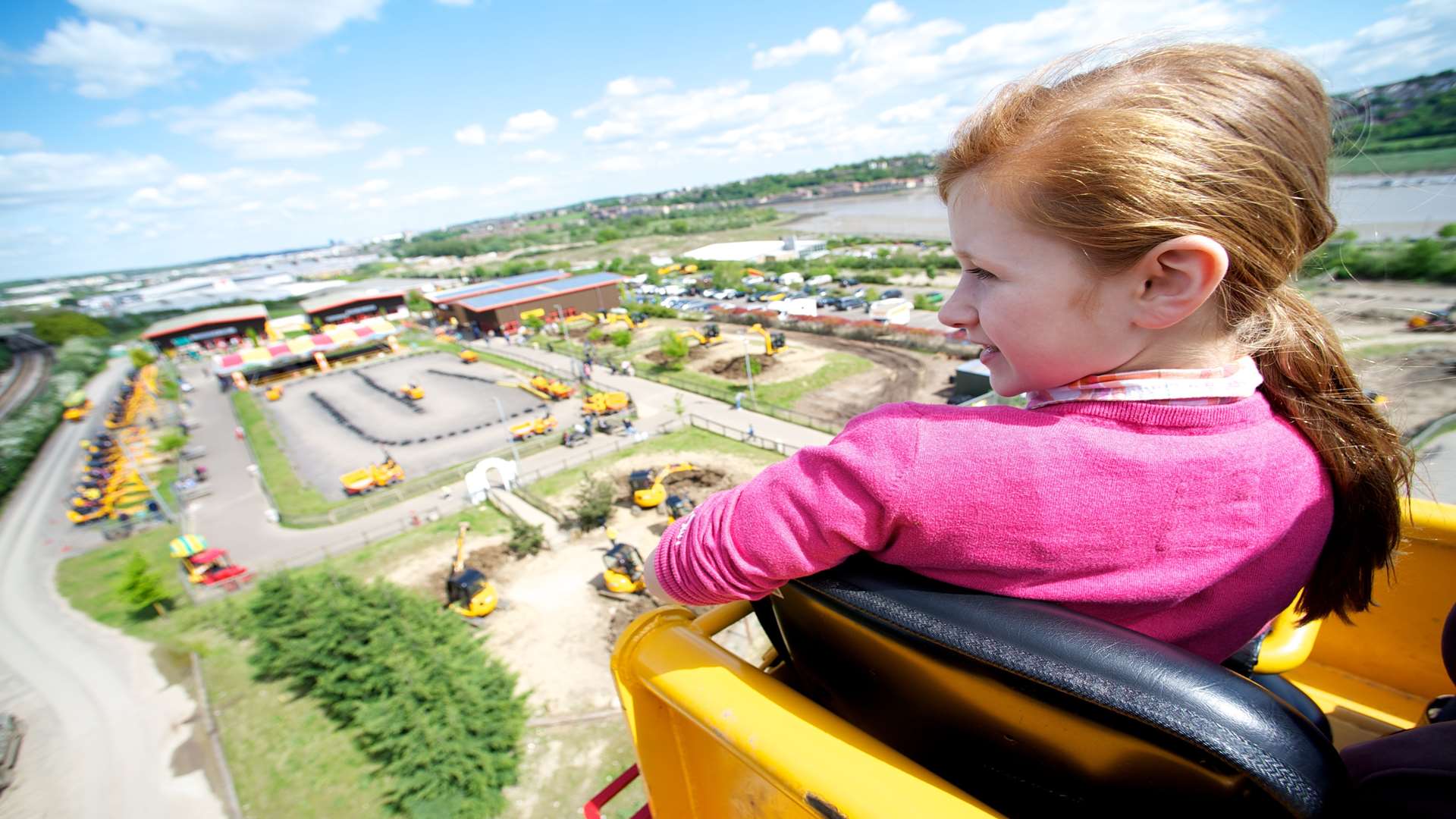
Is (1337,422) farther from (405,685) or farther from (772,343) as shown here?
(772,343)

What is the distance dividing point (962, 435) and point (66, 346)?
67.9 m

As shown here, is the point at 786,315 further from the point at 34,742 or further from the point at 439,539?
the point at 34,742

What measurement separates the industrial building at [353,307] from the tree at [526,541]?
3985 cm

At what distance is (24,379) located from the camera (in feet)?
129

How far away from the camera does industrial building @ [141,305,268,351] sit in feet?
137

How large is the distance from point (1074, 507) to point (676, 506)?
41.4ft

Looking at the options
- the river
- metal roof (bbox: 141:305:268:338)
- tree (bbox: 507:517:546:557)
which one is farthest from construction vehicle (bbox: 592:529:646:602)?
metal roof (bbox: 141:305:268:338)

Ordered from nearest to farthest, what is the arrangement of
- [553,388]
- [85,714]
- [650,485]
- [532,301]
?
[85,714] → [650,485] → [553,388] → [532,301]

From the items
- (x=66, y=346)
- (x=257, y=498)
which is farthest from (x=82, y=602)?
(x=66, y=346)

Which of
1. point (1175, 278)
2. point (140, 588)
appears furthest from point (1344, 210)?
point (140, 588)

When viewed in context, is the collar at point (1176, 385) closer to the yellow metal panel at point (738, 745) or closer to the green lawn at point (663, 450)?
the yellow metal panel at point (738, 745)

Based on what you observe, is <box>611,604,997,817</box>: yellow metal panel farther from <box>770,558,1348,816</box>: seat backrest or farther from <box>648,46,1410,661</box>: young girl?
<box>648,46,1410,661</box>: young girl

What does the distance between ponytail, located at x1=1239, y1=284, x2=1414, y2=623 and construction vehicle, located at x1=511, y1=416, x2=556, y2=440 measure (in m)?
20.5

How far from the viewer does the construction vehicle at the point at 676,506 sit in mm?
12853
